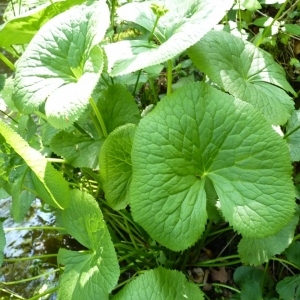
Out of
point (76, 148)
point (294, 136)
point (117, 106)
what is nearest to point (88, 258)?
point (76, 148)

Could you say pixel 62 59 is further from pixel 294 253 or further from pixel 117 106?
pixel 294 253

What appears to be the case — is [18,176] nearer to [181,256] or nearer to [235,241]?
[181,256]

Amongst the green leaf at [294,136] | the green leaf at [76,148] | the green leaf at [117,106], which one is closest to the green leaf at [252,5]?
the green leaf at [294,136]

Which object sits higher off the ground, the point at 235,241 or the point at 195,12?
the point at 195,12

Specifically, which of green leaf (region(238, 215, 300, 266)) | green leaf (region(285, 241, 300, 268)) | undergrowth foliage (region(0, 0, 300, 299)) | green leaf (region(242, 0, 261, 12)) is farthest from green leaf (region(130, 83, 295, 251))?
green leaf (region(242, 0, 261, 12))

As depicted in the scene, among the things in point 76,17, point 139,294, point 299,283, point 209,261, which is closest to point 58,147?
point 76,17

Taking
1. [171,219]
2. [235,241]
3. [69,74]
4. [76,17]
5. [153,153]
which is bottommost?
[235,241]
